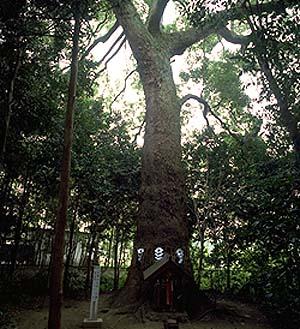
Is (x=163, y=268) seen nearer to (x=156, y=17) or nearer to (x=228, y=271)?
(x=228, y=271)

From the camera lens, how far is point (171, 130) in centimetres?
700

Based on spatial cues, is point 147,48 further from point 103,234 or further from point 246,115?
point 103,234

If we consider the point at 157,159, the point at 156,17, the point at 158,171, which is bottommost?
the point at 158,171

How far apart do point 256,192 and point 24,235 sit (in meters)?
6.66

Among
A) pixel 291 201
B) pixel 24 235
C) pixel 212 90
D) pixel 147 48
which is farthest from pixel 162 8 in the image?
pixel 24 235

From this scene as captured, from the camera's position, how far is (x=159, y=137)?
681cm

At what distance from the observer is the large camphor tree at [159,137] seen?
222 inches

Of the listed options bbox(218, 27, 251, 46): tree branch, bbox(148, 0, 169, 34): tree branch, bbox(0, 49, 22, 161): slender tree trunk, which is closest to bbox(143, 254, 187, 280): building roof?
bbox(0, 49, 22, 161): slender tree trunk

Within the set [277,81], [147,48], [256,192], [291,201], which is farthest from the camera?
[147,48]

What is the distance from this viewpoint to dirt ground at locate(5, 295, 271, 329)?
489 cm

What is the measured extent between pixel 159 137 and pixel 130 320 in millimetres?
3449

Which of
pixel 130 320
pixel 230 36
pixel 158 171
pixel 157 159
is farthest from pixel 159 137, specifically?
pixel 230 36

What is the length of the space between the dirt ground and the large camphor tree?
0.47 metres

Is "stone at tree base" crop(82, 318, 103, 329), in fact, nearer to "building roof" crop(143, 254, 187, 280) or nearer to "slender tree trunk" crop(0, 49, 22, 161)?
"building roof" crop(143, 254, 187, 280)
